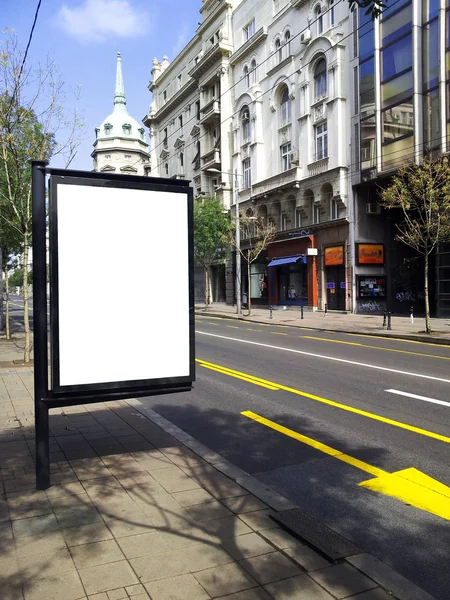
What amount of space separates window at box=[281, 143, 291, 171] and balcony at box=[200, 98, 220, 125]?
35.6 ft

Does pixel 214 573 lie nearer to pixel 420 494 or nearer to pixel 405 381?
pixel 420 494

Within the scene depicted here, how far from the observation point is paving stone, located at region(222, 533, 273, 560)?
3395mm

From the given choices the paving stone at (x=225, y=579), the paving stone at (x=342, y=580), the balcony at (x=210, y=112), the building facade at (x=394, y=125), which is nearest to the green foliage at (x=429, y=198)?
the building facade at (x=394, y=125)

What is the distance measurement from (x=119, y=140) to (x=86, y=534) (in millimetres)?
104412

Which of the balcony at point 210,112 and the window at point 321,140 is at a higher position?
the balcony at point 210,112

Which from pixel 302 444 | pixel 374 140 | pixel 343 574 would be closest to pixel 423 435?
pixel 302 444

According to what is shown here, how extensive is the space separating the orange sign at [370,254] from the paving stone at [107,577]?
2836 cm

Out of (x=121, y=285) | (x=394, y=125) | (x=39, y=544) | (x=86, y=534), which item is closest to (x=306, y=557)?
(x=86, y=534)

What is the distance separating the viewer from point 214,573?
3.18 meters

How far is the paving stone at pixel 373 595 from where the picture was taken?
9.59 feet

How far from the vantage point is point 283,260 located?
119 feet

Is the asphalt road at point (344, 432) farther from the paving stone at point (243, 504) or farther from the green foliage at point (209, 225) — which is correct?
the green foliage at point (209, 225)

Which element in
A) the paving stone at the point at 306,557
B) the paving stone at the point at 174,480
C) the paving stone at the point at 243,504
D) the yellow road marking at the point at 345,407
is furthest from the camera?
the yellow road marking at the point at 345,407

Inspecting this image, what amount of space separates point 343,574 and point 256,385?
6.46m
